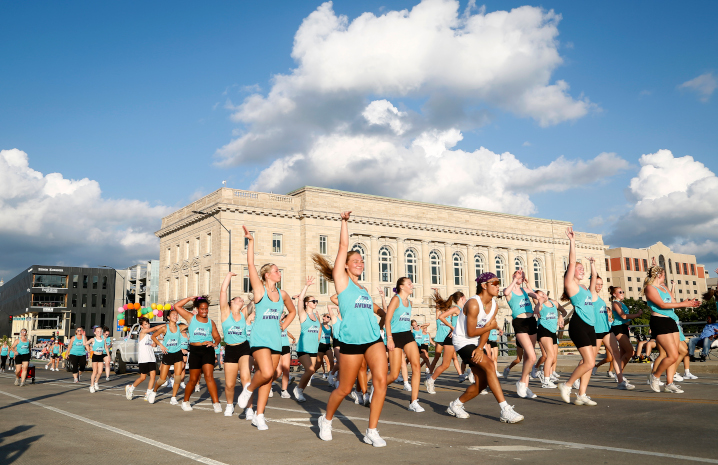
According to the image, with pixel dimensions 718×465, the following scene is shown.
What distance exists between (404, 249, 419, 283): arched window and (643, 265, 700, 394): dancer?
167 feet

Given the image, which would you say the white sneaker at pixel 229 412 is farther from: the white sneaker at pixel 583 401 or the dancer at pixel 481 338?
the white sneaker at pixel 583 401

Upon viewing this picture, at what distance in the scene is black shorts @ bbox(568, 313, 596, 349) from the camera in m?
9.23

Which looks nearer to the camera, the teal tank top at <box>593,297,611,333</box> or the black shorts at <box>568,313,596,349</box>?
the black shorts at <box>568,313,596,349</box>

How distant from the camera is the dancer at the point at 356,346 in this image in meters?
6.26

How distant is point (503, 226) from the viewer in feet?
228

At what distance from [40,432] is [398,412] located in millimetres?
4984

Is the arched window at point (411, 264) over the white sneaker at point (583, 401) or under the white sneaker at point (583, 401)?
over

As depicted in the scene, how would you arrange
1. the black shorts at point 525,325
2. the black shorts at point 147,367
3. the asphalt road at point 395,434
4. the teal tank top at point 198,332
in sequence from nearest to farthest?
the asphalt road at point 395,434, the teal tank top at point 198,332, the black shorts at point 525,325, the black shorts at point 147,367

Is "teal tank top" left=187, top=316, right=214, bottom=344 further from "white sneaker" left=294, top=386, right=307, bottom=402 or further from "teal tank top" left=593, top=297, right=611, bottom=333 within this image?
"teal tank top" left=593, top=297, right=611, bottom=333

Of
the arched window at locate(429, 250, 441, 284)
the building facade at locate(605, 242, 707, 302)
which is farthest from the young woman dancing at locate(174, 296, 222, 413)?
the building facade at locate(605, 242, 707, 302)

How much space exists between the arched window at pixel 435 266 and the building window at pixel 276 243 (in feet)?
55.4

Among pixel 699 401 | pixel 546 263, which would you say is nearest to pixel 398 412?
pixel 699 401

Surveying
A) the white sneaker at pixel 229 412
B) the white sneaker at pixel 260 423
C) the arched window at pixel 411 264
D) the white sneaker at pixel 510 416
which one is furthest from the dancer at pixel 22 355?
the arched window at pixel 411 264

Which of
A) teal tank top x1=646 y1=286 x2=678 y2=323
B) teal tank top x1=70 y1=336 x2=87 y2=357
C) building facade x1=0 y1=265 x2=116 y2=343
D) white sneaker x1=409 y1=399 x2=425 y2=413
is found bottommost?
white sneaker x1=409 y1=399 x2=425 y2=413
